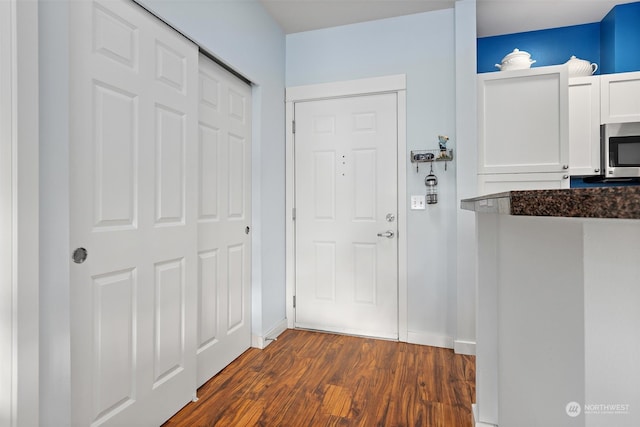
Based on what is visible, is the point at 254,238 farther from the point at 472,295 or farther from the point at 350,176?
the point at 472,295

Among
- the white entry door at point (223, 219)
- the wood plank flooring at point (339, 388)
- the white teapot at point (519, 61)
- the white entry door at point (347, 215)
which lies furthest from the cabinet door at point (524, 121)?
the white entry door at point (223, 219)

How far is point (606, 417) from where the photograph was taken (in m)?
0.67

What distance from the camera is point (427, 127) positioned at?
2.68 meters

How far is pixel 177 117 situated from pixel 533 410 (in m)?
1.91

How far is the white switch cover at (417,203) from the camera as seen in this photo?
268cm

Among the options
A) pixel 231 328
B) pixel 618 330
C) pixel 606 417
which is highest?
pixel 618 330

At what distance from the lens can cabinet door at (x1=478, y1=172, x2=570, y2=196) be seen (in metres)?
2.40

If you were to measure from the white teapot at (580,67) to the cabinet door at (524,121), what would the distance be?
598 mm

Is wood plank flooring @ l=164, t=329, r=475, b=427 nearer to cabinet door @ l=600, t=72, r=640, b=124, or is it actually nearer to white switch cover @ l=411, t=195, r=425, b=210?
white switch cover @ l=411, t=195, r=425, b=210

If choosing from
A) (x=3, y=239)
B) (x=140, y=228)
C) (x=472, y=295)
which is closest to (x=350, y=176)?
(x=472, y=295)

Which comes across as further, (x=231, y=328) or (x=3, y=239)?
(x=231, y=328)

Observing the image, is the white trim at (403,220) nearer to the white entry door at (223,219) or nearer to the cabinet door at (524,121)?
the cabinet door at (524,121)

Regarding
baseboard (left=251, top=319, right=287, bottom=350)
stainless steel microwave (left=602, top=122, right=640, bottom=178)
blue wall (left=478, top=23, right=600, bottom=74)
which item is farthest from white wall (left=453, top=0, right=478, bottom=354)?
baseboard (left=251, top=319, right=287, bottom=350)
